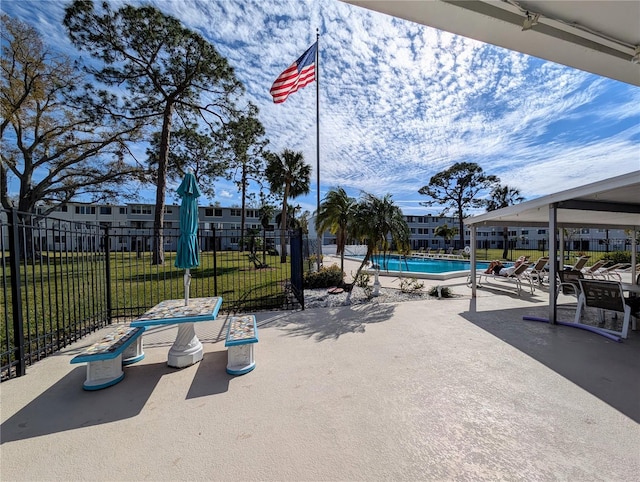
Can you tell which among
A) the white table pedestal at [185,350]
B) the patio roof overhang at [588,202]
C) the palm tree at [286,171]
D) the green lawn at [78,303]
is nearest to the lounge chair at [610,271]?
the patio roof overhang at [588,202]

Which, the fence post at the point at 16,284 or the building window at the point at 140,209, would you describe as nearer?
the fence post at the point at 16,284

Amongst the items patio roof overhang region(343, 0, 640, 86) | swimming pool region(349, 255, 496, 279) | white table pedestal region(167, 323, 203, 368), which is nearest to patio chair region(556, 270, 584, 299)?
swimming pool region(349, 255, 496, 279)

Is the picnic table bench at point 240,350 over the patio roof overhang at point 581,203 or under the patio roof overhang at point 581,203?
under

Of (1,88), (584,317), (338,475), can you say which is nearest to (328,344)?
(338,475)

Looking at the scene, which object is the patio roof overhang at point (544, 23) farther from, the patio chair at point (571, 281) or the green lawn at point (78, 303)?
the green lawn at point (78, 303)

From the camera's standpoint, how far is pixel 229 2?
664cm

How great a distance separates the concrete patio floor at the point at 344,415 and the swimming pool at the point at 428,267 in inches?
182

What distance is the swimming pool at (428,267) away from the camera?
11.7m

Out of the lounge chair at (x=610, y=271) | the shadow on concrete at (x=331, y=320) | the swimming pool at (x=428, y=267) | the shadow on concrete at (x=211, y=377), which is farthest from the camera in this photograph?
the swimming pool at (x=428, y=267)

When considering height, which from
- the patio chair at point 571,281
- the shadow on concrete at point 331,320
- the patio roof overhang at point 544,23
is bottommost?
the shadow on concrete at point 331,320

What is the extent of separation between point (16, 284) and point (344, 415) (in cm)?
412

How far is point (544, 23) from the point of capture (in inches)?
125

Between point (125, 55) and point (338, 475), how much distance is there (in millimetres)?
20371

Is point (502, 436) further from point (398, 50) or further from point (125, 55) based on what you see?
point (125, 55)
